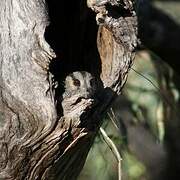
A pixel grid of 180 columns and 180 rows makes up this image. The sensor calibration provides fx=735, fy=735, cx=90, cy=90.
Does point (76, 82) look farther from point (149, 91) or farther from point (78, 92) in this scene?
point (149, 91)

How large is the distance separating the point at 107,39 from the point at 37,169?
0.27 m

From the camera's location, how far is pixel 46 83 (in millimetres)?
1237

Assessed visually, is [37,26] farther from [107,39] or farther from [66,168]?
[66,168]

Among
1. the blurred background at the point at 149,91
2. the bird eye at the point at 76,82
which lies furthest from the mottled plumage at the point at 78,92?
the blurred background at the point at 149,91

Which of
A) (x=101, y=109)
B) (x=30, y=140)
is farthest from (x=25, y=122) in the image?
(x=101, y=109)

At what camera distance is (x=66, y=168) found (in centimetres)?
138

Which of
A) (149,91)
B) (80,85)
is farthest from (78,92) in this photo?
(149,91)

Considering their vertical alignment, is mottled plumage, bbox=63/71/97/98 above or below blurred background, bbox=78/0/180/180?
above

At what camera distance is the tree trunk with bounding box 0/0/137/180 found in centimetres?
124

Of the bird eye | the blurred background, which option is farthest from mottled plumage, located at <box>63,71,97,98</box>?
the blurred background

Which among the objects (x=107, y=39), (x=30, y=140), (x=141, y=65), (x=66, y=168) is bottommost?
(x=141, y=65)

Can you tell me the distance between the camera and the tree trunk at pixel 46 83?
1.24 meters

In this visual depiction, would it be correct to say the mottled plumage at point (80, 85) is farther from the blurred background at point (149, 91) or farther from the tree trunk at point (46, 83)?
the blurred background at point (149, 91)

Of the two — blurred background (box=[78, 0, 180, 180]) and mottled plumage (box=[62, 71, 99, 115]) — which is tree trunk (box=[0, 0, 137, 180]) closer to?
mottled plumage (box=[62, 71, 99, 115])
